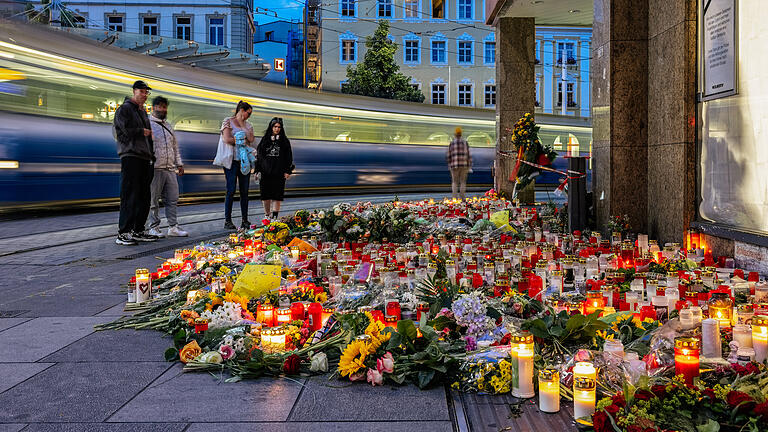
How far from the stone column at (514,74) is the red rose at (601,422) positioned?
44.2ft

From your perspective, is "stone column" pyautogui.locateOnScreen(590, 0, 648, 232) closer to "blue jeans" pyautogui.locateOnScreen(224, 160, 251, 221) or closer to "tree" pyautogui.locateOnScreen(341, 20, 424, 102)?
"blue jeans" pyautogui.locateOnScreen(224, 160, 251, 221)

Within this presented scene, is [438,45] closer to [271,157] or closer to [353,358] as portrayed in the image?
[271,157]

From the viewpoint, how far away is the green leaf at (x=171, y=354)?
4.35 meters

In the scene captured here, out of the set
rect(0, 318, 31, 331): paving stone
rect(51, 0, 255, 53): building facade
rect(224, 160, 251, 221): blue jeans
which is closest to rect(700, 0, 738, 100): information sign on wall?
rect(0, 318, 31, 331): paving stone

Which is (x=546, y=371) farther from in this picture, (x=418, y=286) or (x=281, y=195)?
(x=281, y=195)

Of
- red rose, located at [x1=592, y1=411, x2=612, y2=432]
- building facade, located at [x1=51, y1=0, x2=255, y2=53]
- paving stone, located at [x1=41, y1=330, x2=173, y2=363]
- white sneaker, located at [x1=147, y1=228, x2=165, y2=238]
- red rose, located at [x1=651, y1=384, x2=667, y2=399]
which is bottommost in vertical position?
paving stone, located at [x1=41, y1=330, x2=173, y2=363]

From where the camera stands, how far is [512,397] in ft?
11.6

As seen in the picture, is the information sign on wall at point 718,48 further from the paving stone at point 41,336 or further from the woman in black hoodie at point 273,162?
the woman in black hoodie at point 273,162

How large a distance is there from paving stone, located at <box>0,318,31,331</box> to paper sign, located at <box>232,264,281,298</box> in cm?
149

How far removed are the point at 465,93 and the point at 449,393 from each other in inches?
1962

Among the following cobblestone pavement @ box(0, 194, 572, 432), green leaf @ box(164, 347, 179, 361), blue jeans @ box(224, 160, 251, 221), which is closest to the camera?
cobblestone pavement @ box(0, 194, 572, 432)

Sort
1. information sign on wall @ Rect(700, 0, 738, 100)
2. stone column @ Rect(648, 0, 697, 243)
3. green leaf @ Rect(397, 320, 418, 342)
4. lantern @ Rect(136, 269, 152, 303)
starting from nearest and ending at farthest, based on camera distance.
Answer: green leaf @ Rect(397, 320, 418, 342)
lantern @ Rect(136, 269, 152, 303)
information sign on wall @ Rect(700, 0, 738, 100)
stone column @ Rect(648, 0, 697, 243)

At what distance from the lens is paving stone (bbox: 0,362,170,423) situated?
11.2ft

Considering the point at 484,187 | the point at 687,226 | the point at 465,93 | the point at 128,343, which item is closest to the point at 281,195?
the point at 687,226
